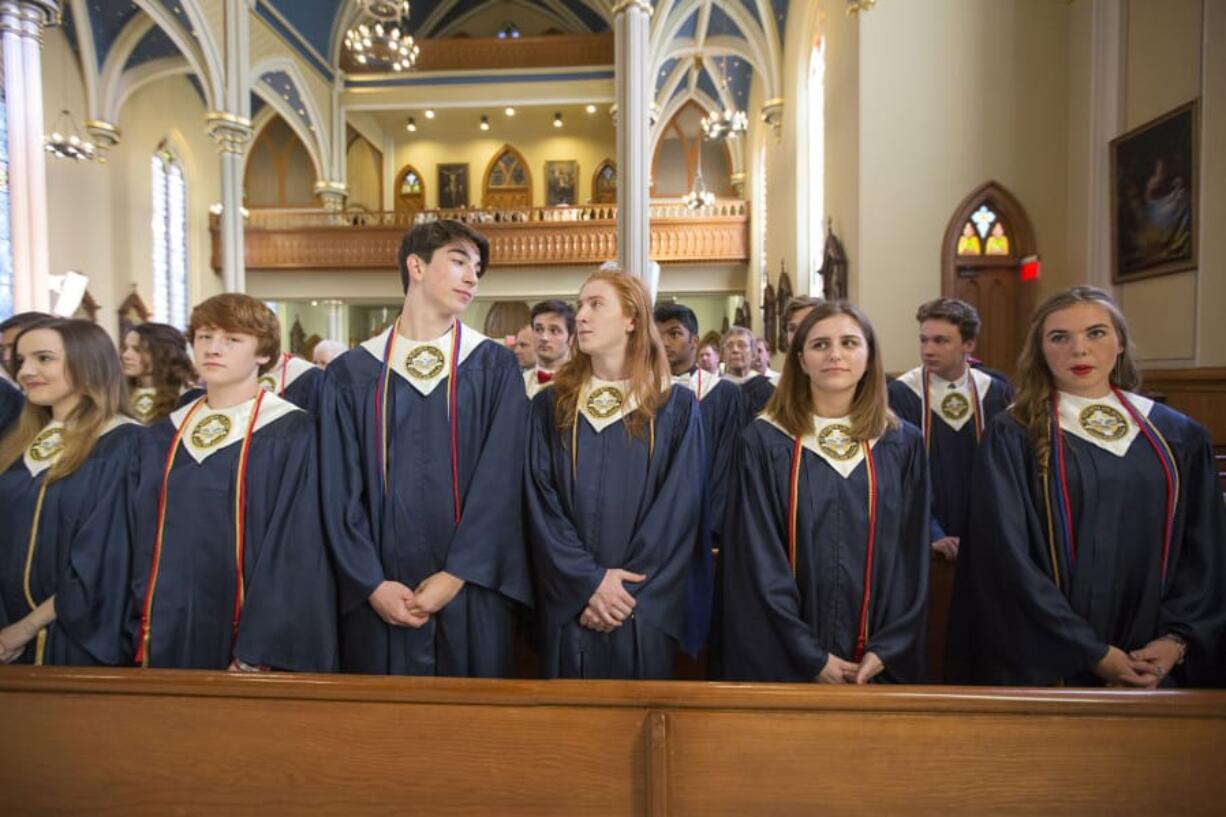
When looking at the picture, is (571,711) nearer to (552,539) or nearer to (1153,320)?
(552,539)

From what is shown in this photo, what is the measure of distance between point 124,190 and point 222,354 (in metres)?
16.5

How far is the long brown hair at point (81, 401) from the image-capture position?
2.24 m

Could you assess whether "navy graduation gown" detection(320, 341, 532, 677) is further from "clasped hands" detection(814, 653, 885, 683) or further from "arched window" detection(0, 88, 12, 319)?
"arched window" detection(0, 88, 12, 319)

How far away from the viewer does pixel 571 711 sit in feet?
4.50

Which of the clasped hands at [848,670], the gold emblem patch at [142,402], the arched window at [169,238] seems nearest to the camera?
the clasped hands at [848,670]

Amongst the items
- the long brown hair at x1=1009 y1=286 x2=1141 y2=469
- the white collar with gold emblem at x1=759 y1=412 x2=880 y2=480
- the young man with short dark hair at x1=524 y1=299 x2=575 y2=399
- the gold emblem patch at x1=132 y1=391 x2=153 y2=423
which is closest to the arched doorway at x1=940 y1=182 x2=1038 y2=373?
the young man with short dark hair at x1=524 y1=299 x2=575 y2=399

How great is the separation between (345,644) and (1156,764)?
2059 mm

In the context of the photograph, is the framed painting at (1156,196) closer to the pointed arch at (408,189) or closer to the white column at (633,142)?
the white column at (633,142)

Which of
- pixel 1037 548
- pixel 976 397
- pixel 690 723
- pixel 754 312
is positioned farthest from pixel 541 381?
pixel 754 312

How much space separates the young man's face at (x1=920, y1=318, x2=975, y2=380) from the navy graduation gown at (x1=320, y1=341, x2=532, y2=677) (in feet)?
7.93

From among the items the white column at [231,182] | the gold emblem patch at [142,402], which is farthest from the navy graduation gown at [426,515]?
the white column at [231,182]

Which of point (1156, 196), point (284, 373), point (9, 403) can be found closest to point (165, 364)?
point (9, 403)

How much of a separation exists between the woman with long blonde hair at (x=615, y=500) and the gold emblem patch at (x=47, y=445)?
59.2 inches

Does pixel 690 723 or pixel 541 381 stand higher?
pixel 541 381
